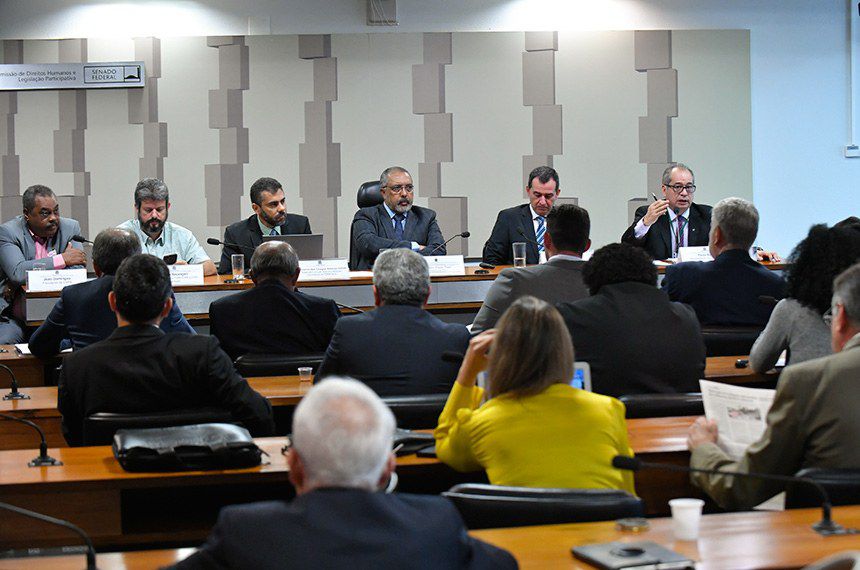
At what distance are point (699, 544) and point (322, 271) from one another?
4.43 m

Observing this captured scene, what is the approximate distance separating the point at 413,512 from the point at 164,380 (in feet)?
6.05

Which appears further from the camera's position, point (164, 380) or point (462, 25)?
point (462, 25)

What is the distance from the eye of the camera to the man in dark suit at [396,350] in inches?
145

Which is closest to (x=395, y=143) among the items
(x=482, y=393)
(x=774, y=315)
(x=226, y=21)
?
(x=226, y=21)

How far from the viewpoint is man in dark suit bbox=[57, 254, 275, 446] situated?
330 cm

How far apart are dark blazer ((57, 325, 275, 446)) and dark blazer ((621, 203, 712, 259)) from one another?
4.00 m

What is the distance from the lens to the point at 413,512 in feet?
5.31

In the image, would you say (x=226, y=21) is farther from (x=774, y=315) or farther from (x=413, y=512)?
(x=413, y=512)

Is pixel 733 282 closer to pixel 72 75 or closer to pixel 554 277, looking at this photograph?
pixel 554 277

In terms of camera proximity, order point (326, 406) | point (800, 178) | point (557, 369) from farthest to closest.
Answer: point (800, 178) < point (557, 369) < point (326, 406)

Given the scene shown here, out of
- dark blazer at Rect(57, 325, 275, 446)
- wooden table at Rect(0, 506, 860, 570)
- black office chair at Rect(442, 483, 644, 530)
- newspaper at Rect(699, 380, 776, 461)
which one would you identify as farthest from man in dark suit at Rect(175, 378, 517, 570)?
dark blazer at Rect(57, 325, 275, 446)

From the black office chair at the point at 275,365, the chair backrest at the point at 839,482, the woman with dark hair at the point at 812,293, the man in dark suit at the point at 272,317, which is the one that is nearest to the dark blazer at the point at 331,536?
the chair backrest at the point at 839,482

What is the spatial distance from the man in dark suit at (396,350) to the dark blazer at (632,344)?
417 mm

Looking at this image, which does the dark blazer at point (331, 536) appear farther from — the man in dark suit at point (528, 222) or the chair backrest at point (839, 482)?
the man in dark suit at point (528, 222)
